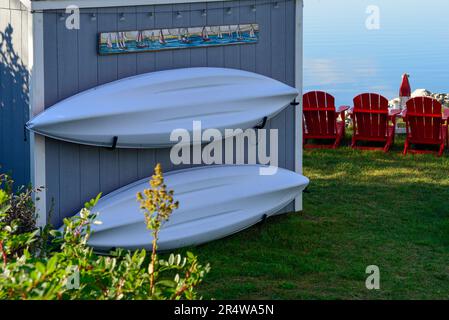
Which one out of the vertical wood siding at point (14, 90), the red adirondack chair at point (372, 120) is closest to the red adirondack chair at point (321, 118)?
the red adirondack chair at point (372, 120)

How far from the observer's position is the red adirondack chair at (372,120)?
13531 millimetres

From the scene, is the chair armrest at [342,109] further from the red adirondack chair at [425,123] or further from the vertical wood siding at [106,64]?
the vertical wood siding at [106,64]

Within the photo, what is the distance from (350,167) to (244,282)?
198 inches

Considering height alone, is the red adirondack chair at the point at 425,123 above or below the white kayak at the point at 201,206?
above

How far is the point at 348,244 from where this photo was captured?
9578 millimetres

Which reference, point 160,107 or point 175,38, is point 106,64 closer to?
point 160,107

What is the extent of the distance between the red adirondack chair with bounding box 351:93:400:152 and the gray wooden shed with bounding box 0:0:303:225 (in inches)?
167

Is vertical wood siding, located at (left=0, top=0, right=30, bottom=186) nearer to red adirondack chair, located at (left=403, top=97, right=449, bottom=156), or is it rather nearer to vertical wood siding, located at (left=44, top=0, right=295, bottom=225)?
vertical wood siding, located at (left=44, top=0, right=295, bottom=225)

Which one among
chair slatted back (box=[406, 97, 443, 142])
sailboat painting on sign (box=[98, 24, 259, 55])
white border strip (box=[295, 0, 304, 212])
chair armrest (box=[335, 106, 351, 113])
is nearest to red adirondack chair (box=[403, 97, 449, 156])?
chair slatted back (box=[406, 97, 443, 142])

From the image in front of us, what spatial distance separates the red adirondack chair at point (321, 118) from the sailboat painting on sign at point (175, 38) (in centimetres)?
393

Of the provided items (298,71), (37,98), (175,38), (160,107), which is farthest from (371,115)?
(37,98)

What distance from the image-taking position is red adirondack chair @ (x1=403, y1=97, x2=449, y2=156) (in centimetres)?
1326

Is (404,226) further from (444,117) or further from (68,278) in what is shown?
(68,278)
